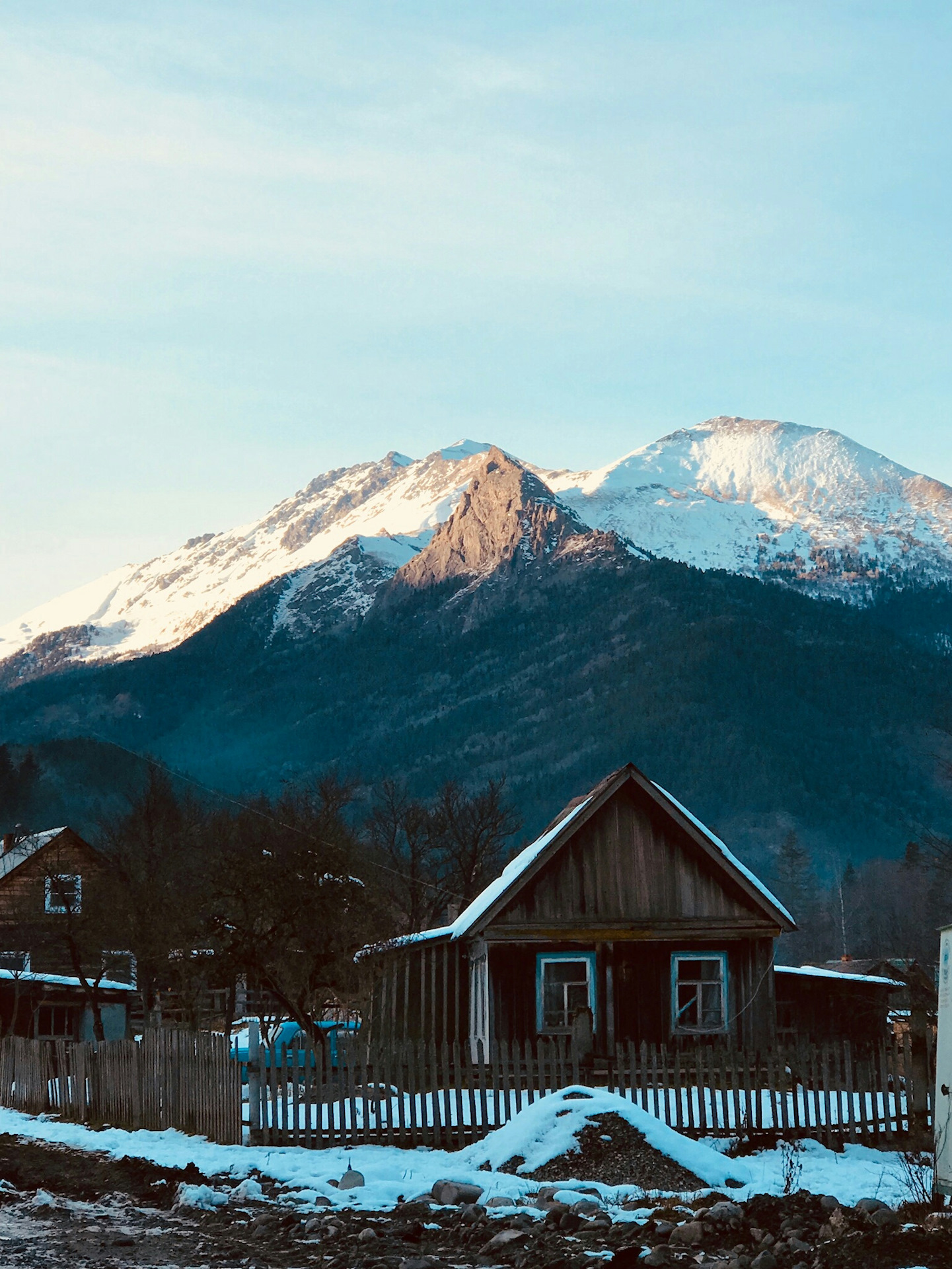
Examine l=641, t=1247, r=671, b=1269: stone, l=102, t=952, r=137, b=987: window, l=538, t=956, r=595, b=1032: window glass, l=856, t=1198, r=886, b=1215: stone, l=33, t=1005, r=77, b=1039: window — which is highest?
l=538, t=956, r=595, b=1032: window glass

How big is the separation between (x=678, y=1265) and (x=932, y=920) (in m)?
125

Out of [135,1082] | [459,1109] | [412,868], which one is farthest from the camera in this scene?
[412,868]

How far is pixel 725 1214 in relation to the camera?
14641mm

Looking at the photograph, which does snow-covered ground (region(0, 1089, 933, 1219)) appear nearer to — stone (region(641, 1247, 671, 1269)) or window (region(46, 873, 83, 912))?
stone (region(641, 1247, 671, 1269))

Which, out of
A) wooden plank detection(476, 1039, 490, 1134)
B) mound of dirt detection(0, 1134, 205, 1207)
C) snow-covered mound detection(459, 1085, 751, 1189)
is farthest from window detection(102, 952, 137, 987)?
snow-covered mound detection(459, 1085, 751, 1189)


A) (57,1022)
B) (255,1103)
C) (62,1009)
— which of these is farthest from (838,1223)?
(57,1022)

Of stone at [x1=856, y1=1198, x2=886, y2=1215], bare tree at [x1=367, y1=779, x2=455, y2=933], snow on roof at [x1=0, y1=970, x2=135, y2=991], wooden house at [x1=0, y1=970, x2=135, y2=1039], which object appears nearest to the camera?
stone at [x1=856, y1=1198, x2=886, y2=1215]

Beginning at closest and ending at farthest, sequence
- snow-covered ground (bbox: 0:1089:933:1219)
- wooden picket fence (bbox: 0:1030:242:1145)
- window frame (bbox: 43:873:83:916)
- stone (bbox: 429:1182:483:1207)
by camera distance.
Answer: stone (bbox: 429:1182:483:1207) → snow-covered ground (bbox: 0:1089:933:1219) → wooden picket fence (bbox: 0:1030:242:1145) → window frame (bbox: 43:873:83:916)

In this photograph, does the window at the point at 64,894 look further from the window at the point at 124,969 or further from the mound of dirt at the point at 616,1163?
the mound of dirt at the point at 616,1163

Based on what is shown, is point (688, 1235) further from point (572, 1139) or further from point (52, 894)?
point (52, 894)

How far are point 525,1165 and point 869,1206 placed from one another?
16.5 ft

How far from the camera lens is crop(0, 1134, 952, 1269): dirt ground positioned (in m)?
12.9

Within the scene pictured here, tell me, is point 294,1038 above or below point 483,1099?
below

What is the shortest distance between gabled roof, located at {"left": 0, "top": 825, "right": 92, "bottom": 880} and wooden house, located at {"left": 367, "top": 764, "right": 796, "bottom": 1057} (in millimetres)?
40176
